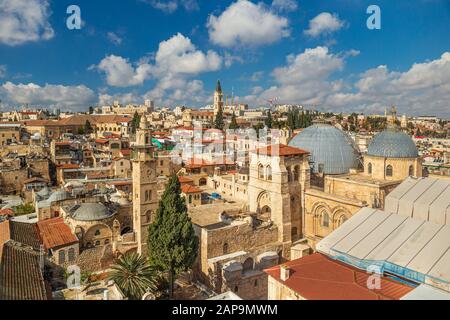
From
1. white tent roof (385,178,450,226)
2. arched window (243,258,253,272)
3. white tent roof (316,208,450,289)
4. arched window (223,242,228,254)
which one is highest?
white tent roof (385,178,450,226)

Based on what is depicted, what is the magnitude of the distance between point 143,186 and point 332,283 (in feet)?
46.6

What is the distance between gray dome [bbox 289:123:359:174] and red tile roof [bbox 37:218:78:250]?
19.4 m

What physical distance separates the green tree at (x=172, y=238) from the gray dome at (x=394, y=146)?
55.0 ft

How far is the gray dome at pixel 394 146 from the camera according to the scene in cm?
2539

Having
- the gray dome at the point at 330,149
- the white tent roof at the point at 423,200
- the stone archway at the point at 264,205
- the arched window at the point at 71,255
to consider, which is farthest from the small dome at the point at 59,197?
the white tent roof at the point at 423,200

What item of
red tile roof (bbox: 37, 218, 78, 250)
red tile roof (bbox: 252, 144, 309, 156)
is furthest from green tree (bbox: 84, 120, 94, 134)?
red tile roof (bbox: 252, 144, 309, 156)

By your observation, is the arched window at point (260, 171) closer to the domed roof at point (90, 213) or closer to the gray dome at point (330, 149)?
the gray dome at point (330, 149)

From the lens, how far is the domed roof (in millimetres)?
22672

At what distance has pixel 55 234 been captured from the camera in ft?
71.6

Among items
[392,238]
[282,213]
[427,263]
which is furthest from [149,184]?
[427,263]

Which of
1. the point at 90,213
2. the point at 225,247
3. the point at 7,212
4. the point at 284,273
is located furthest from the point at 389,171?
the point at 7,212

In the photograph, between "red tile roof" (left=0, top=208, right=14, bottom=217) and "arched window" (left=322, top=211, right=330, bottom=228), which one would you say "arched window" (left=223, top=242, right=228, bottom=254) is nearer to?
"arched window" (left=322, top=211, right=330, bottom=228)
